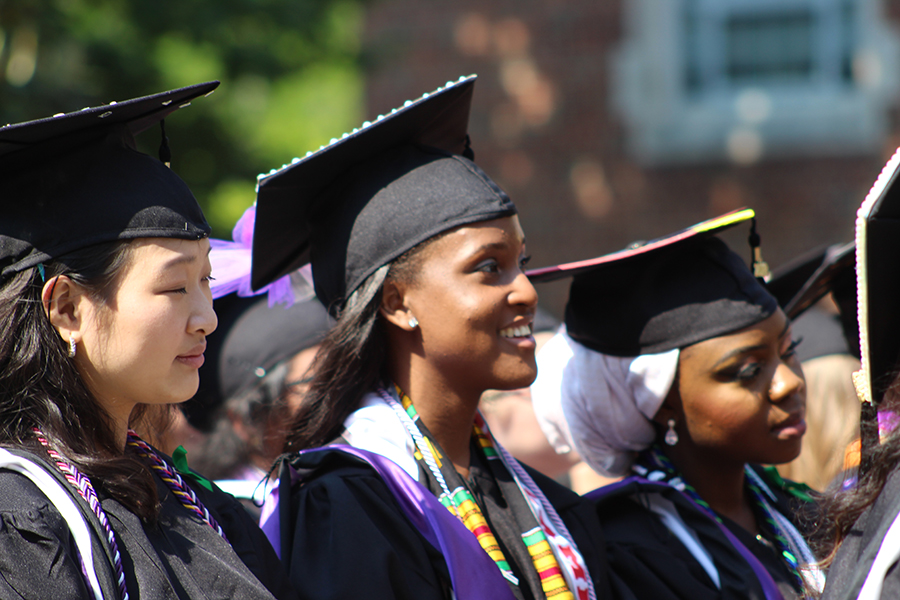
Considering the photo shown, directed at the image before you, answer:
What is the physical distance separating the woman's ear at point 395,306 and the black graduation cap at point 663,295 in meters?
0.51

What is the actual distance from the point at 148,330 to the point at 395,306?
819 millimetres

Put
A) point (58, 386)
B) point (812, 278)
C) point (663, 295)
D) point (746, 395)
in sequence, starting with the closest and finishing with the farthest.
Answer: point (58, 386) < point (746, 395) < point (663, 295) < point (812, 278)

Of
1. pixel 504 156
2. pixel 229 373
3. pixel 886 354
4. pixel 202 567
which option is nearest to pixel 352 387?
pixel 202 567

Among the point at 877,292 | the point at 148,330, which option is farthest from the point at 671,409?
the point at 148,330

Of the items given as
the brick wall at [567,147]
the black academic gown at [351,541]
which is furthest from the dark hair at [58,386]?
the brick wall at [567,147]

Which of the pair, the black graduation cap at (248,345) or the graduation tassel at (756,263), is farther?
the black graduation cap at (248,345)

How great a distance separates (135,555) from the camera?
1.63 metres

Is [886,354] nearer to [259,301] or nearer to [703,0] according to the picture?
[259,301]

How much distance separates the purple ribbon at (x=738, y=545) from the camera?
2645 millimetres

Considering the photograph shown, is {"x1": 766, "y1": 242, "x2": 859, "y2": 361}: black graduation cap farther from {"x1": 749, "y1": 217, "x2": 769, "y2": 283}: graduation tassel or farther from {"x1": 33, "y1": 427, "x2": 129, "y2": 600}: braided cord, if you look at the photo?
{"x1": 33, "y1": 427, "x2": 129, "y2": 600}: braided cord

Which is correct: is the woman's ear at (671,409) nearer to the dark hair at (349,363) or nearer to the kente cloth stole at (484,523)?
the kente cloth stole at (484,523)

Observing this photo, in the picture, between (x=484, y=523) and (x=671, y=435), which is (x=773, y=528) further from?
(x=484, y=523)

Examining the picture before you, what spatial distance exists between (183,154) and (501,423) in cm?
423

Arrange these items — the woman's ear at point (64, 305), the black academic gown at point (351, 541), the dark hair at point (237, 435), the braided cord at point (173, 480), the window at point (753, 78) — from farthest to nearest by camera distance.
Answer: the window at point (753, 78) → the dark hair at point (237, 435) → the black academic gown at point (351, 541) → the braided cord at point (173, 480) → the woman's ear at point (64, 305)
